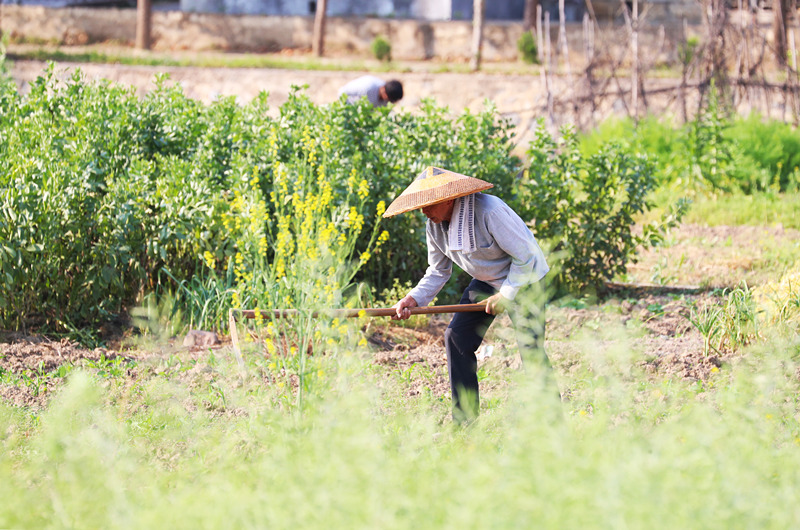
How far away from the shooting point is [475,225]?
13.0 ft

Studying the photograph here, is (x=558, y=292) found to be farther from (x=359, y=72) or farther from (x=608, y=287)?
(x=359, y=72)

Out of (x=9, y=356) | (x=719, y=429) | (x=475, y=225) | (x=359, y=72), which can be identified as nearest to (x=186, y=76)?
(x=359, y=72)

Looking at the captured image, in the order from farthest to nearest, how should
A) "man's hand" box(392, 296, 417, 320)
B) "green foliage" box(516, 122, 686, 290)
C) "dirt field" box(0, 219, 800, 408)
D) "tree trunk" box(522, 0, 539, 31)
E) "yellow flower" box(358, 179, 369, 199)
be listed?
"tree trunk" box(522, 0, 539, 31)
"green foliage" box(516, 122, 686, 290)
"yellow flower" box(358, 179, 369, 199)
"dirt field" box(0, 219, 800, 408)
"man's hand" box(392, 296, 417, 320)

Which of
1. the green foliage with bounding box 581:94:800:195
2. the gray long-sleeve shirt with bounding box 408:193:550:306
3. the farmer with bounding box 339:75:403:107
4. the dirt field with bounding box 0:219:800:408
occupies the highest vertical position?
the farmer with bounding box 339:75:403:107

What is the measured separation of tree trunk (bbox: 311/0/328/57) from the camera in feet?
71.4

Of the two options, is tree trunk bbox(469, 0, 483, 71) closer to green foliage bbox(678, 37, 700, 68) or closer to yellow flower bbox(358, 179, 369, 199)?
green foliage bbox(678, 37, 700, 68)

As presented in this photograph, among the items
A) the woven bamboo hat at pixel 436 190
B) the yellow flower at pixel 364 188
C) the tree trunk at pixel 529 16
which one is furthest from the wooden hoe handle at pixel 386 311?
the tree trunk at pixel 529 16

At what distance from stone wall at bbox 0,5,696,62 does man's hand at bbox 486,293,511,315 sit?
63.0 feet

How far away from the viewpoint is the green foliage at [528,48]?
21250mm

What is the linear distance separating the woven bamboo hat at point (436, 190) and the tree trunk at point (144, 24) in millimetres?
19667

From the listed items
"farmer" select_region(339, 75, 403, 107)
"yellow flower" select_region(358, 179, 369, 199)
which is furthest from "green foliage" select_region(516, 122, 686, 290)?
"farmer" select_region(339, 75, 403, 107)

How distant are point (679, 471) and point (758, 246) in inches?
232

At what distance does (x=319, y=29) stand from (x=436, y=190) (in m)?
19.0

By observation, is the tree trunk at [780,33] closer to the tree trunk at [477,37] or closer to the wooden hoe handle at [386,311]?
the tree trunk at [477,37]
